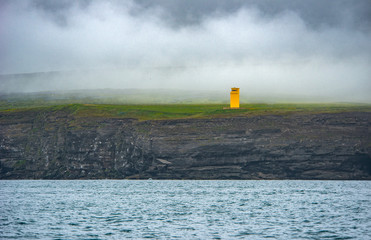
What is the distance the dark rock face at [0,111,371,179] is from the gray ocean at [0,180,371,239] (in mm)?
51005

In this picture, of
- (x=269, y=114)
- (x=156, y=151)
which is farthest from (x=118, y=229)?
(x=269, y=114)

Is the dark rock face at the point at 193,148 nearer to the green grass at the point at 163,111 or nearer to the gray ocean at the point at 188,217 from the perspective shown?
the green grass at the point at 163,111

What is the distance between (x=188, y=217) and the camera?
53219 millimetres

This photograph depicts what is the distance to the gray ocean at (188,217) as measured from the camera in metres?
42.2

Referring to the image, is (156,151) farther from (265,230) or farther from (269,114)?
(265,230)

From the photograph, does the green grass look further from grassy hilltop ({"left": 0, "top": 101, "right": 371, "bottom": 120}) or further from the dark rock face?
the dark rock face

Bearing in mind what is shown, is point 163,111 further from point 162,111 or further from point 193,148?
point 193,148

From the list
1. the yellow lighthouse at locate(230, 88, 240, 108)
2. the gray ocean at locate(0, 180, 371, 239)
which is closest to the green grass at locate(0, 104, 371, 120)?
the yellow lighthouse at locate(230, 88, 240, 108)

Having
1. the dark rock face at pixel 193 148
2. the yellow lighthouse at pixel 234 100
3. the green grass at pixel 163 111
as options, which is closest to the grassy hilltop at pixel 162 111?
the green grass at pixel 163 111

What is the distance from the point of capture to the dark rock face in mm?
130375

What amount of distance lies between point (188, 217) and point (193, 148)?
269 ft

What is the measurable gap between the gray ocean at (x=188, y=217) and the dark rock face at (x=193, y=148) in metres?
51.0

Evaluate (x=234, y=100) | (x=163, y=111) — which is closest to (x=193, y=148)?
(x=163, y=111)

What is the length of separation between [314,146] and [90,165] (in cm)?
5950
